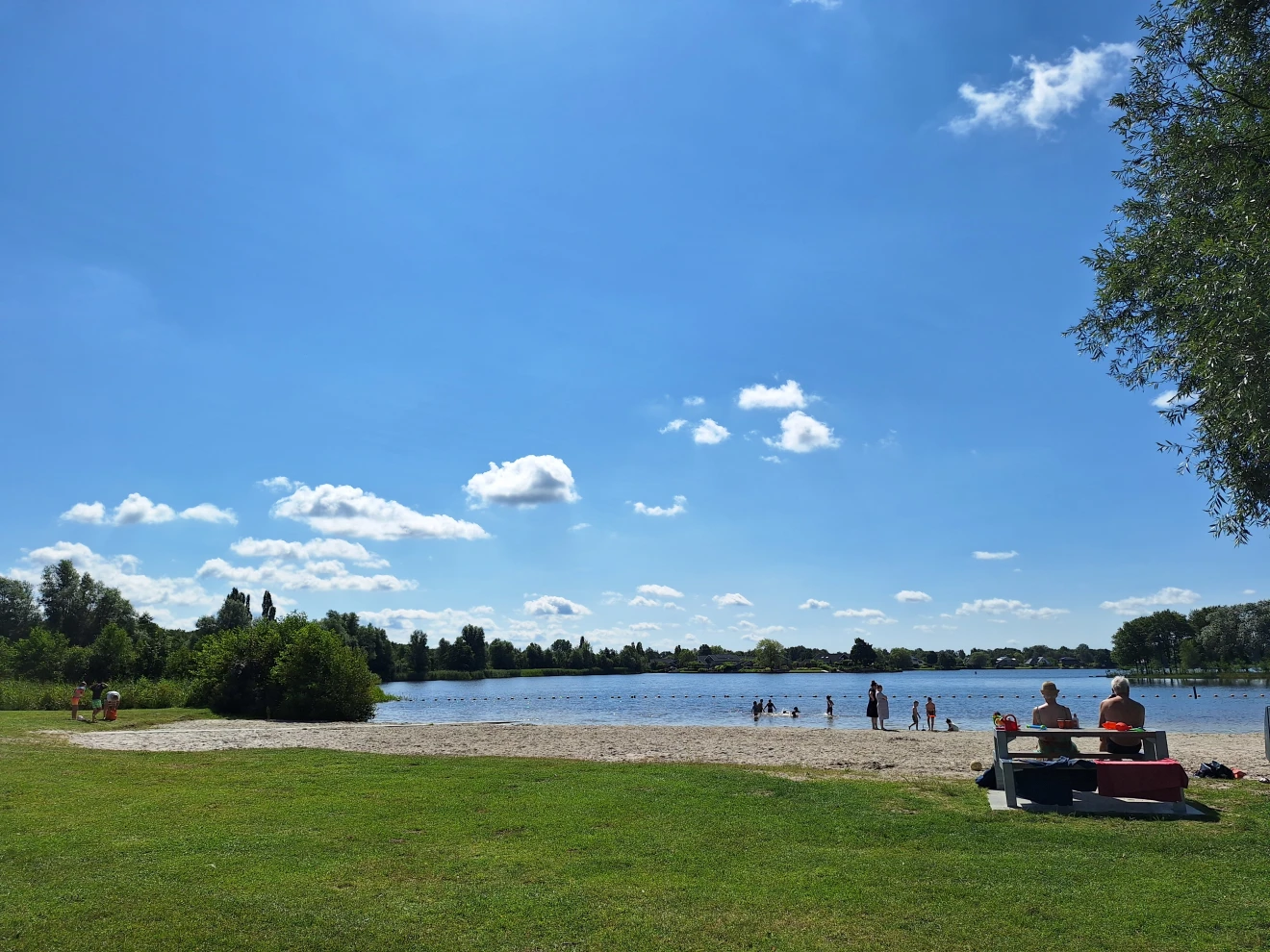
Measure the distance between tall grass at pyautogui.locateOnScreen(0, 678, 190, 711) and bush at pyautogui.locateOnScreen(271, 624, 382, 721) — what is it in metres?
6.13

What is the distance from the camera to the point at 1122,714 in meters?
12.4

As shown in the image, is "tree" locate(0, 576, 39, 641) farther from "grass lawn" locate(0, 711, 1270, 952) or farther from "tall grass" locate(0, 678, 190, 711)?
"grass lawn" locate(0, 711, 1270, 952)

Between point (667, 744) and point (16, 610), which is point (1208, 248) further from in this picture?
point (16, 610)

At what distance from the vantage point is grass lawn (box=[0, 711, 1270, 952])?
20.3ft

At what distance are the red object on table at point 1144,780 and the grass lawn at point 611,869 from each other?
555 millimetres

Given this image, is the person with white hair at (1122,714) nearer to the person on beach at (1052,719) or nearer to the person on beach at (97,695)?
the person on beach at (1052,719)

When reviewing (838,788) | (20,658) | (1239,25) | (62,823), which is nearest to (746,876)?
(838,788)

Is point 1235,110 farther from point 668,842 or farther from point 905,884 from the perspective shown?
point 668,842

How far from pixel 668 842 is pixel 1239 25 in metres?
12.1

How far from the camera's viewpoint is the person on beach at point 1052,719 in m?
12.4

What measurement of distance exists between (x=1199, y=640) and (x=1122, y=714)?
146m

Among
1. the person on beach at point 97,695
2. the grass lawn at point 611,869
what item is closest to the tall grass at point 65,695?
the person on beach at point 97,695

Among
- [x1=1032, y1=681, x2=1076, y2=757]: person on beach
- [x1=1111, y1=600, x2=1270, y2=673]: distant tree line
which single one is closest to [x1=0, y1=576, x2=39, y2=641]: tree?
[x1=1032, y1=681, x2=1076, y2=757]: person on beach

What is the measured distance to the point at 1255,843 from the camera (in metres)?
8.79
